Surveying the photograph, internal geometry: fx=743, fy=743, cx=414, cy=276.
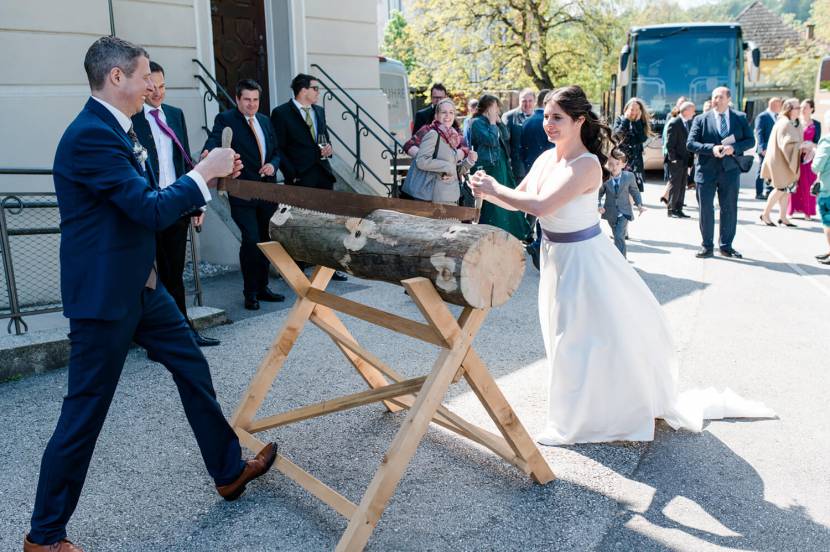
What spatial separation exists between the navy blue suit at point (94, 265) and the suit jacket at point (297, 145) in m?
4.36

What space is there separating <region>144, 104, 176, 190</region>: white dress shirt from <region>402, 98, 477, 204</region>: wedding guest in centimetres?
256

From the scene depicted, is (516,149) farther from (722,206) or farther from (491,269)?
(491,269)

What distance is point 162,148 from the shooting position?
518 centimetres

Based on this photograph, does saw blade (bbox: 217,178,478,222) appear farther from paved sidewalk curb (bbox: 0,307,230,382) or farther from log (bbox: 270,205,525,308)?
paved sidewalk curb (bbox: 0,307,230,382)

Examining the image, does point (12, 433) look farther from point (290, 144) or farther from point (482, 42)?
point (482, 42)

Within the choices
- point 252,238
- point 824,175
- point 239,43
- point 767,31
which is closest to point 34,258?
point 252,238

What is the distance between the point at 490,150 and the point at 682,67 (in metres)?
11.0

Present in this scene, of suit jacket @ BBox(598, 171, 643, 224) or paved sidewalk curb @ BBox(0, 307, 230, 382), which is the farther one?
suit jacket @ BBox(598, 171, 643, 224)

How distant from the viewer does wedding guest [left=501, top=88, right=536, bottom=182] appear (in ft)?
→ 30.6

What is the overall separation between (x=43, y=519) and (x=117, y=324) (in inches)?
30.7

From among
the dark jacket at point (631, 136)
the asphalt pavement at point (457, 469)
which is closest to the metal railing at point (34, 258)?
the asphalt pavement at point (457, 469)

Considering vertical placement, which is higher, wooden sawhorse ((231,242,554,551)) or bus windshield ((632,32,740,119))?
bus windshield ((632,32,740,119))

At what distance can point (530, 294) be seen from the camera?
7.41m

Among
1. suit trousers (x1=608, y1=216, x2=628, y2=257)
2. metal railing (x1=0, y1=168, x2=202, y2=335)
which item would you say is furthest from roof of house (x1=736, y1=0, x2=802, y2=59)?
metal railing (x1=0, y1=168, x2=202, y2=335)
